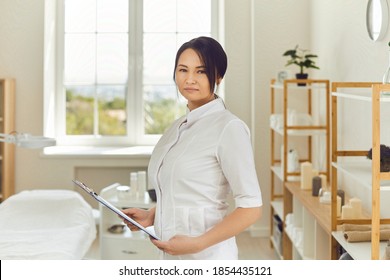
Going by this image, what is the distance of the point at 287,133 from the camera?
3703 mm

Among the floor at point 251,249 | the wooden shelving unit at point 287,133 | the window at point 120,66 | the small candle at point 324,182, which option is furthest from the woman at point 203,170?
the window at point 120,66

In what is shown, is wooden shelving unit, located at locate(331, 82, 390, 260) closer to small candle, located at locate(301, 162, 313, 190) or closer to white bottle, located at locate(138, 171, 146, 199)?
small candle, located at locate(301, 162, 313, 190)

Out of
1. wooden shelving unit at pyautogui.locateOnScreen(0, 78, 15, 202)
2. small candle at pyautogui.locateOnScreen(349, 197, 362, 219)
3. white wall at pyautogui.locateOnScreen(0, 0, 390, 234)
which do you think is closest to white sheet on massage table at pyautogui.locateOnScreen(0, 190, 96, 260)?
wooden shelving unit at pyautogui.locateOnScreen(0, 78, 15, 202)

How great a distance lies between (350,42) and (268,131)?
1.18 metres

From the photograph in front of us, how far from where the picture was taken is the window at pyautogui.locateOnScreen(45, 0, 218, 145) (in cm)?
453

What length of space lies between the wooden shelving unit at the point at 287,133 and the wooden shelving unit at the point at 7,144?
1.61m

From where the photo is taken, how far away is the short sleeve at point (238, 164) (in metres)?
1.24

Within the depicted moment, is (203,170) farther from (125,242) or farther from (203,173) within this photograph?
(125,242)

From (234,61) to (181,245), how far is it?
10.4 feet

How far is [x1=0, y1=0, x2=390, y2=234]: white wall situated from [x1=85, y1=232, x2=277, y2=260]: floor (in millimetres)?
136

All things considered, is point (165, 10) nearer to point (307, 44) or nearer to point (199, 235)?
point (307, 44)

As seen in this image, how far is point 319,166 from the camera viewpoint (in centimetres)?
395

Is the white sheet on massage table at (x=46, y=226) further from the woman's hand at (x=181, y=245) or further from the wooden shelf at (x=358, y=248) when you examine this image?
the woman's hand at (x=181, y=245)

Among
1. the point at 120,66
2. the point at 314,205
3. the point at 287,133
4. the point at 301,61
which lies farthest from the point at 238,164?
the point at 120,66
